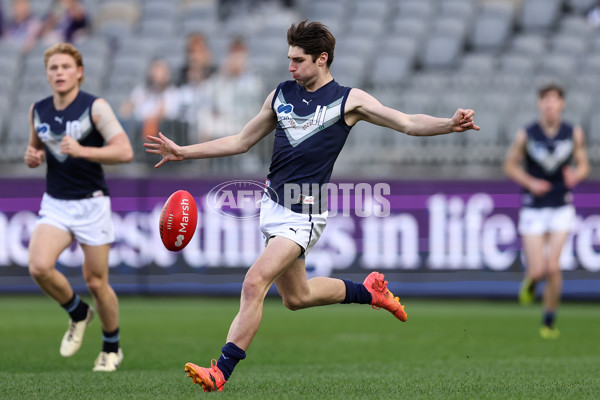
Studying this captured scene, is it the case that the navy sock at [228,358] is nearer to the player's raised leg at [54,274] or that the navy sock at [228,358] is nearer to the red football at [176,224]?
the red football at [176,224]

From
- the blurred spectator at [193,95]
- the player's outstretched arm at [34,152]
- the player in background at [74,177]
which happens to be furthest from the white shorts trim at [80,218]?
the blurred spectator at [193,95]

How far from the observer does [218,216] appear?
53.3ft

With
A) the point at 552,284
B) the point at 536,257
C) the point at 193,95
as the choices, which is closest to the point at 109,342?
the point at 536,257

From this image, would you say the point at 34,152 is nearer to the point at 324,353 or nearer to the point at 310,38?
the point at 310,38

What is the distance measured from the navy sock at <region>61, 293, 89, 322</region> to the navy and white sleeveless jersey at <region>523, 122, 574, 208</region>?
19.2 feet

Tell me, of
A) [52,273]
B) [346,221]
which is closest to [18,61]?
[346,221]

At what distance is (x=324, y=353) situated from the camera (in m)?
10.5

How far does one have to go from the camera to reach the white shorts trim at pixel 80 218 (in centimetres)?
862

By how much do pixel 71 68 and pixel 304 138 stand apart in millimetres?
2518

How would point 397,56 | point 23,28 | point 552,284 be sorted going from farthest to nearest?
1. point 23,28
2. point 397,56
3. point 552,284

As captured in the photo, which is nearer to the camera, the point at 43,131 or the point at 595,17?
the point at 43,131

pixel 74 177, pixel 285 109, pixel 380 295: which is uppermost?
pixel 285 109

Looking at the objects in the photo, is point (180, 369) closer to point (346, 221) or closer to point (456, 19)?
point (346, 221)

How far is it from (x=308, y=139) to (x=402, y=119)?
2.11 feet
